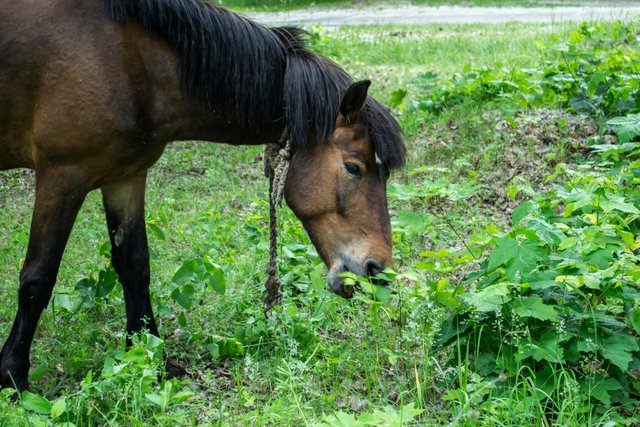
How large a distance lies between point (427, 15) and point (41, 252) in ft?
46.4

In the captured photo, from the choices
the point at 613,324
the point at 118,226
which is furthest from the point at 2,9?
the point at 613,324

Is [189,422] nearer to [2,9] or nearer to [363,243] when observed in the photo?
[363,243]

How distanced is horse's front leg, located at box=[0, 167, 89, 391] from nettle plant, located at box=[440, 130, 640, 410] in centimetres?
186

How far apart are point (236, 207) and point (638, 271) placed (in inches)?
152

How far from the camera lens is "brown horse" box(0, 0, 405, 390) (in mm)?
3637

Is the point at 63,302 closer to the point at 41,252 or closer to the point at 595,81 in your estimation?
the point at 41,252

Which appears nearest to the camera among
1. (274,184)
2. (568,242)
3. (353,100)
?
(568,242)

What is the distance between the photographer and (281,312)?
A: 4219 millimetres

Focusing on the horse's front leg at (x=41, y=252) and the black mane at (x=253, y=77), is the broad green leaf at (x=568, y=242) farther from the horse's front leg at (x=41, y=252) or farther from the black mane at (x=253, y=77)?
the horse's front leg at (x=41, y=252)

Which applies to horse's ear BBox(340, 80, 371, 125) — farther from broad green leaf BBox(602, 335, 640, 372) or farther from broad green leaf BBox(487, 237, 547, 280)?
broad green leaf BBox(602, 335, 640, 372)

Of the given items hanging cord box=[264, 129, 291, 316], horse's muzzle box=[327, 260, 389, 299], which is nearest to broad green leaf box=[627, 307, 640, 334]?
horse's muzzle box=[327, 260, 389, 299]

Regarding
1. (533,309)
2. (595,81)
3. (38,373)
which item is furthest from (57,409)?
(595,81)

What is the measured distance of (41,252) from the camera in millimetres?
3705

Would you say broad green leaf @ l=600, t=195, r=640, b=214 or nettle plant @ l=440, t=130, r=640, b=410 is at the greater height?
broad green leaf @ l=600, t=195, r=640, b=214
